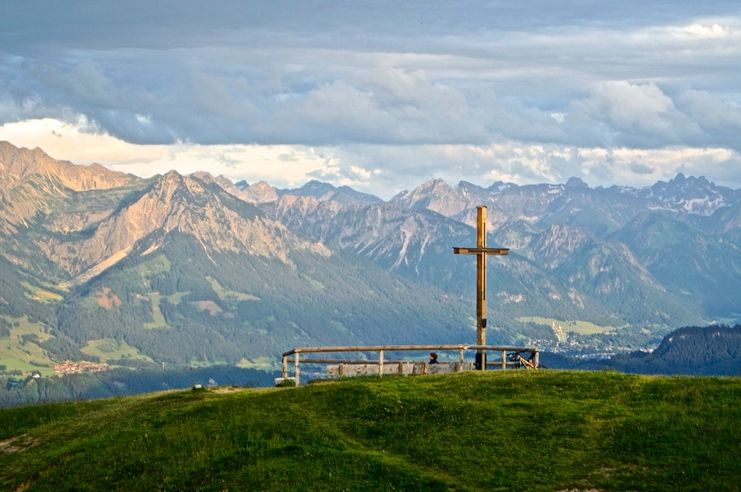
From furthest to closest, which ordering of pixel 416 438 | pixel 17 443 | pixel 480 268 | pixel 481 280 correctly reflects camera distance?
pixel 481 280, pixel 480 268, pixel 17 443, pixel 416 438

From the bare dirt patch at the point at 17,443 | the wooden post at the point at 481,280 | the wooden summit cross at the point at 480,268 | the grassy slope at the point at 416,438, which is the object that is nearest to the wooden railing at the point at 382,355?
the wooden post at the point at 481,280

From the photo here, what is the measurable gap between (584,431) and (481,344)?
872 inches

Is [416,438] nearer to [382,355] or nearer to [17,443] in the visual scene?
[382,355]

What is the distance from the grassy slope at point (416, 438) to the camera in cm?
4944

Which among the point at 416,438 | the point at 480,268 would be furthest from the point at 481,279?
the point at 416,438

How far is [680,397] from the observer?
56969 mm

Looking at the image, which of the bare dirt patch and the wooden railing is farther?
the wooden railing

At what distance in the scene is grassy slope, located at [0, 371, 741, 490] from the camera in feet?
162

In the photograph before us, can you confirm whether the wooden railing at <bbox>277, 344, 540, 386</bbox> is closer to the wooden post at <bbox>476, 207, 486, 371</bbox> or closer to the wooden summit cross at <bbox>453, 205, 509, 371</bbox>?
the wooden post at <bbox>476, 207, 486, 371</bbox>

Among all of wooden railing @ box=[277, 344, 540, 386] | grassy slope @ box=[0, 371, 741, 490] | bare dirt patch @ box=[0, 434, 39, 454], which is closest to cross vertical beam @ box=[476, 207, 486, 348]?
wooden railing @ box=[277, 344, 540, 386]

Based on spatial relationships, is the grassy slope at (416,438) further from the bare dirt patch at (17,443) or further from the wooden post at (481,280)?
the wooden post at (481,280)

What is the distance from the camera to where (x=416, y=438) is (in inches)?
2115

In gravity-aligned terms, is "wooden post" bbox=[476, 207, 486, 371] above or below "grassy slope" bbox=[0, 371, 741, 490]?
above

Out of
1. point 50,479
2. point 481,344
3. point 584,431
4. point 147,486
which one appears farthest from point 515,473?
point 481,344
